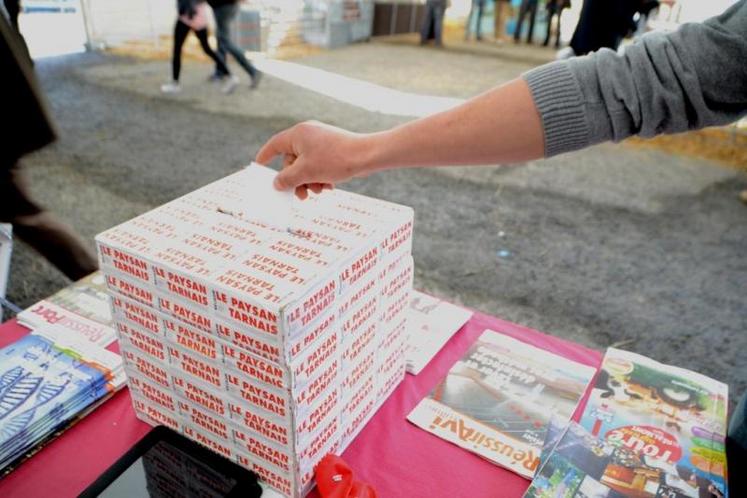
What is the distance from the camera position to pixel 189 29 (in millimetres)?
4203

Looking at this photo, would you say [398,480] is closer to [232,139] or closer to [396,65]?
A: [232,139]

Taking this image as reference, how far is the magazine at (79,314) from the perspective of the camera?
945 millimetres

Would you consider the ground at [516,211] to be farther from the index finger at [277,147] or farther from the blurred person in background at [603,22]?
the blurred person in background at [603,22]

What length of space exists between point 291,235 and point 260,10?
5.75 m

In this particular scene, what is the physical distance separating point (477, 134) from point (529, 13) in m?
8.22

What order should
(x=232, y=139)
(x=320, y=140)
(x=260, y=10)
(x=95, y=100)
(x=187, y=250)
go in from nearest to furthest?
(x=187, y=250), (x=320, y=140), (x=232, y=139), (x=95, y=100), (x=260, y=10)

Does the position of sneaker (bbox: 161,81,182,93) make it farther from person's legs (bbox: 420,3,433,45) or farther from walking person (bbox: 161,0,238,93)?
person's legs (bbox: 420,3,433,45)

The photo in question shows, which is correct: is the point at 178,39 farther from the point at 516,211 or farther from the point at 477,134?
the point at 477,134

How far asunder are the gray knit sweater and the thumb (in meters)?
0.33

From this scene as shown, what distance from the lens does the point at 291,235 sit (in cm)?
70

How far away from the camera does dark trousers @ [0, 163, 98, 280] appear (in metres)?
1.61

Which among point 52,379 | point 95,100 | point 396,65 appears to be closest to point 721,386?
point 52,379

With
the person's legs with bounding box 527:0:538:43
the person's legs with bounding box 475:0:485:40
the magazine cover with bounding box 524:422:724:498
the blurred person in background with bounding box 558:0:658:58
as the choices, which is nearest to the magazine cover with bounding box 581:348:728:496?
the magazine cover with bounding box 524:422:724:498

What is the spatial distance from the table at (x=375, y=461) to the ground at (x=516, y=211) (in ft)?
1.51
